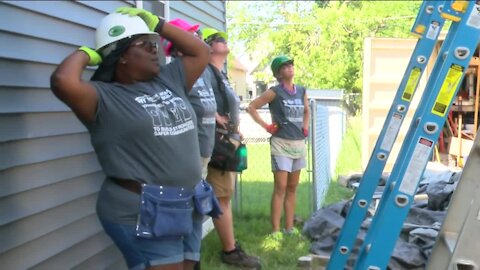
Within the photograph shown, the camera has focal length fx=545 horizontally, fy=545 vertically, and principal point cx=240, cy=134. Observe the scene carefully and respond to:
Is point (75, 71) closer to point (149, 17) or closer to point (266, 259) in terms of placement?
point (149, 17)

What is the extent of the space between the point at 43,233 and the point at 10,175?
459 millimetres

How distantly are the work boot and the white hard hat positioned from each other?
2749mm

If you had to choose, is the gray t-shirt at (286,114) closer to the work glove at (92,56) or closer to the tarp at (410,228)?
the tarp at (410,228)

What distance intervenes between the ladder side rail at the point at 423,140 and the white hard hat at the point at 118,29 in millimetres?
1333

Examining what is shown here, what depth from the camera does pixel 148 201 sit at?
2.45 m

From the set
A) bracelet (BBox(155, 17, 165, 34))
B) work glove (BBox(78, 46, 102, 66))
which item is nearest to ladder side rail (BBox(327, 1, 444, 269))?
bracelet (BBox(155, 17, 165, 34))

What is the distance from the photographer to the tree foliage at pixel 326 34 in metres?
29.6

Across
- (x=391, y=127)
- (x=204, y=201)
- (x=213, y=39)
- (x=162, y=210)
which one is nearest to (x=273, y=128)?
(x=213, y=39)

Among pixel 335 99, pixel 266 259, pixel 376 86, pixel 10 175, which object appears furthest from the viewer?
pixel 335 99

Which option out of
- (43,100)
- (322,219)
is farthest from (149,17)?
(322,219)

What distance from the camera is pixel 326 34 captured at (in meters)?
30.0

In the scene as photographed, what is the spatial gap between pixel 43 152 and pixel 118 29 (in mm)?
915

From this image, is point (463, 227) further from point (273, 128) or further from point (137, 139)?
point (273, 128)

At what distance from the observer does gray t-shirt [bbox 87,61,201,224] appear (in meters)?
2.44
